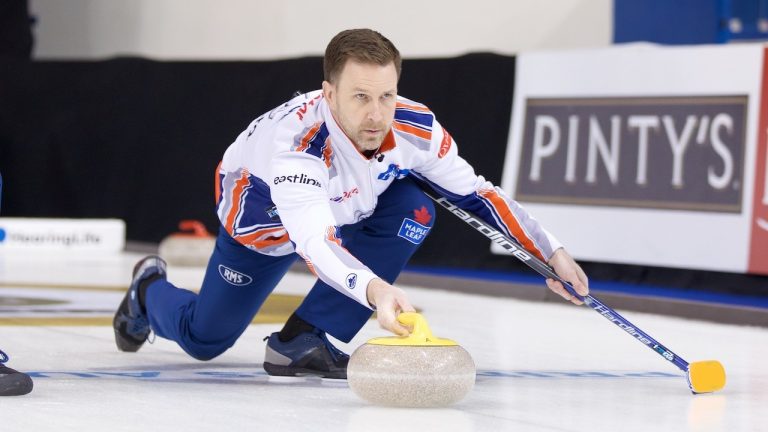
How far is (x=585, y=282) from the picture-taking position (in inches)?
156

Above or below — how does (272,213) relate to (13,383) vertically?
above

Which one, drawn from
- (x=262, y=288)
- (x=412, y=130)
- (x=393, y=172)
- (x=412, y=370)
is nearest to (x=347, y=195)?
(x=393, y=172)

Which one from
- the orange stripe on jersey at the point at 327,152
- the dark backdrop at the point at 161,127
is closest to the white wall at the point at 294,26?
the dark backdrop at the point at 161,127

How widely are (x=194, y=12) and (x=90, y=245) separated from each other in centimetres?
337

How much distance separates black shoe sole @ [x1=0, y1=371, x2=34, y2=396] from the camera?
3504 millimetres

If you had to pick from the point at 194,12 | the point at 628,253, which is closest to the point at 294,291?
the point at 628,253

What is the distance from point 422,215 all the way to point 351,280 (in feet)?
2.46

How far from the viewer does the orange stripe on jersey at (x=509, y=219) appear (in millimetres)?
4098

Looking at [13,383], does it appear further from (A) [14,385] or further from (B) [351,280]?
(B) [351,280]

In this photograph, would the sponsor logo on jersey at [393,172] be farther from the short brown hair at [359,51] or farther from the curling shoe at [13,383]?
the curling shoe at [13,383]

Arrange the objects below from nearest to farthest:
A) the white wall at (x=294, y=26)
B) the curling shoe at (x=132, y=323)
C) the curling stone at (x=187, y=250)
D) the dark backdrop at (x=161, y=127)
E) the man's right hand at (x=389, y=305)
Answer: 1. the man's right hand at (x=389, y=305)
2. the curling shoe at (x=132, y=323)
3. the dark backdrop at (x=161, y=127)
4. the curling stone at (x=187, y=250)
5. the white wall at (x=294, y=26)

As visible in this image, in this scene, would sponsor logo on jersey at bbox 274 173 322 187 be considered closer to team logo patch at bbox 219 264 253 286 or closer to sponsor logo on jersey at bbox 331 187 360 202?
sponsor logo on jersey at bbox 331 187 360 202

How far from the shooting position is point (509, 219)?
411 centimetres

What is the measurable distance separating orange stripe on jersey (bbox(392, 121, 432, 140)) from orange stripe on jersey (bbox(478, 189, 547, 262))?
0.90 ft
